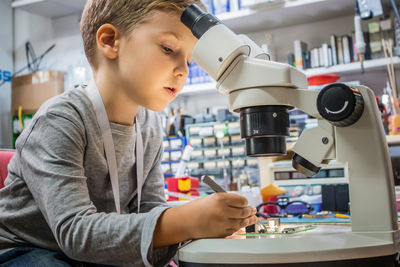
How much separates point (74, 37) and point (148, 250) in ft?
10.7

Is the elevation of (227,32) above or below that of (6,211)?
above

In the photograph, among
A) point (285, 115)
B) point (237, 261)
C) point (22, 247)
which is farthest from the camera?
point (22, 247)

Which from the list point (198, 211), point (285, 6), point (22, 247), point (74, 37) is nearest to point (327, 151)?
point (198, 211)

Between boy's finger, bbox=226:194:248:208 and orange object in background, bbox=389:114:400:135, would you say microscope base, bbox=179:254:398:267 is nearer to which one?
boy's finger, bbox=226:194:248:208

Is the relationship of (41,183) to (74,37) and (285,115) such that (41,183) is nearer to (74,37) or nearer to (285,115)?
(285,115)

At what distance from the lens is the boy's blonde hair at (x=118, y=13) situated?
0.68 meters

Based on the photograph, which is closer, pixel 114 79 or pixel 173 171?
pixel 114 79

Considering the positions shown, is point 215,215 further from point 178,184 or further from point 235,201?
point 178,184

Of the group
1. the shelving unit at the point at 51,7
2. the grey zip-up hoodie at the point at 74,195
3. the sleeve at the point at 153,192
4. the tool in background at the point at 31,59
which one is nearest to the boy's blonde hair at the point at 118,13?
the grey zip-up hoodie at the point at 74,195

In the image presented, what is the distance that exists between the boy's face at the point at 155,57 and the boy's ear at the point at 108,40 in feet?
0.04

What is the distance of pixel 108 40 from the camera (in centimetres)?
73

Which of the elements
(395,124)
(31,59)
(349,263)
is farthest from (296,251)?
(31,59)

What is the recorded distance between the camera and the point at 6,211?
0.68 metres

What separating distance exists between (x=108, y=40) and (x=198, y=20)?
0.26 m
